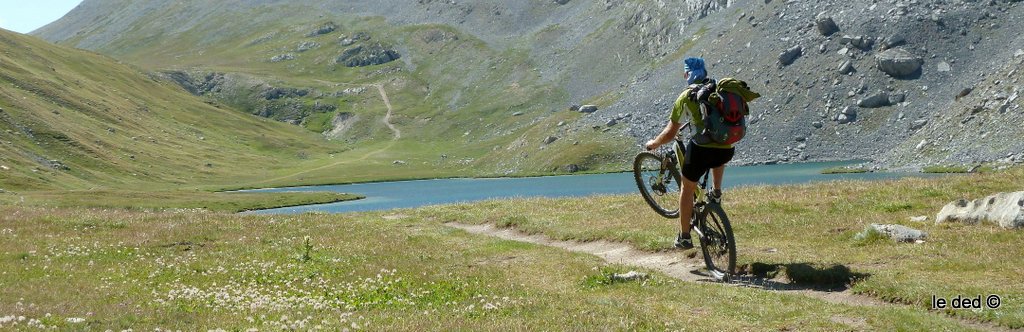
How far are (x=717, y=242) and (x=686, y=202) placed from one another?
45.4 inches

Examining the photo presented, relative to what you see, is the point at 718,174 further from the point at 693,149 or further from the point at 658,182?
the point at 658,182

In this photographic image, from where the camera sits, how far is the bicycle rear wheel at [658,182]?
2048cm

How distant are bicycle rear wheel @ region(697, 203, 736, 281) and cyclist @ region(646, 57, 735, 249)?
44 cm

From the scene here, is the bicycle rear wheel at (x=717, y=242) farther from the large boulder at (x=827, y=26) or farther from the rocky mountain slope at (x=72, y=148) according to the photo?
the large boulder at (x=827, y=26)

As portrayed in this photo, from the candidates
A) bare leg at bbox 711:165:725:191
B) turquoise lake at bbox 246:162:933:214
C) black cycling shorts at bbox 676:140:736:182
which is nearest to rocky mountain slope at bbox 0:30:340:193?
turquoise lake at bbox 246:162:933:214

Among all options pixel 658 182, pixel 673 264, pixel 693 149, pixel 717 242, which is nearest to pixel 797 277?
pixel 717 242

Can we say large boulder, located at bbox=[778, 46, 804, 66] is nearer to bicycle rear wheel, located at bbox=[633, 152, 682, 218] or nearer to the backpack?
bicycle rear wheel, located at bbox=[633, 152, 682, 218]

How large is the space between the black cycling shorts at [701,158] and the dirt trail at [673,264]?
2390 millimetres

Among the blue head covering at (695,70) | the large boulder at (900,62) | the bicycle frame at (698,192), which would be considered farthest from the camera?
the large boulder at (900,62)

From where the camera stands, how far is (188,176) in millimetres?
175625

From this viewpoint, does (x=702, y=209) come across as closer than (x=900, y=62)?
Yes

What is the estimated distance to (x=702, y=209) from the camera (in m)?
17.6

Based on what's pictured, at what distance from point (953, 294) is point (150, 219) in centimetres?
3181

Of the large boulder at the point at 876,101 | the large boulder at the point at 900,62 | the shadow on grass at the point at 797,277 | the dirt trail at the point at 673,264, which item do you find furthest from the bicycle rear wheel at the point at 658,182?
the large boulder at the point at 900,62
